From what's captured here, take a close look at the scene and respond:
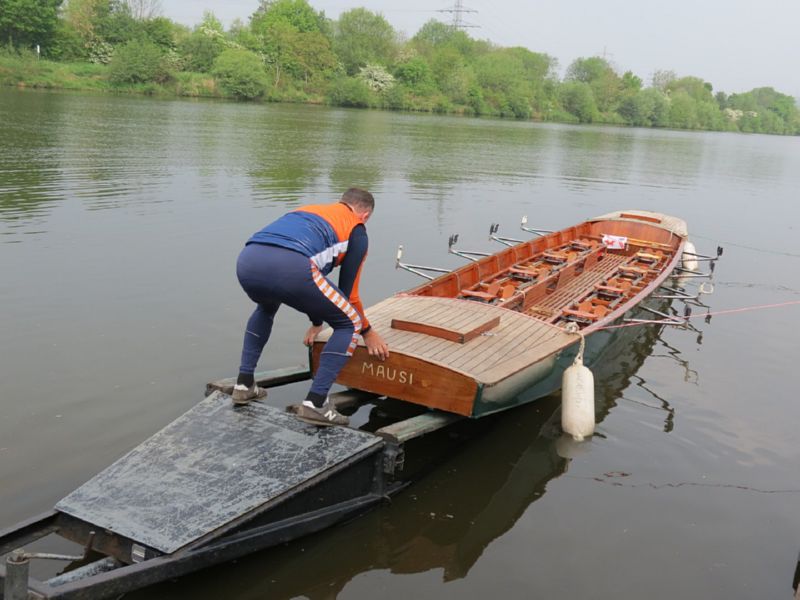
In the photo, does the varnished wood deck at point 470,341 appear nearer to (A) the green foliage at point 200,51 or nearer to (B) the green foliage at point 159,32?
(A) the green foliage at point 200,51

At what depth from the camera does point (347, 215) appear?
5.60m

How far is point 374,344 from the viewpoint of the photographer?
5930 millimetres

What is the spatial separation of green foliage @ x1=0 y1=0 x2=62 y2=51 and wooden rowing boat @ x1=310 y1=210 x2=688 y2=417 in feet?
218

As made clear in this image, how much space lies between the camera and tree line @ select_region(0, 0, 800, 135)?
221 ft

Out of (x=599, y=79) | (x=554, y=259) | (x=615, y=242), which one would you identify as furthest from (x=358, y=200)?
(x=599, y=79)

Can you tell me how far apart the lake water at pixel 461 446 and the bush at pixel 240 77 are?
5045 centimetres

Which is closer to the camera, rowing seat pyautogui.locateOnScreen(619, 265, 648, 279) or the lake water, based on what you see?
the lake water

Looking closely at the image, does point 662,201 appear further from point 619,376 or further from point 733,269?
point 619,376

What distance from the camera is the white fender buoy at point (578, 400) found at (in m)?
7.24

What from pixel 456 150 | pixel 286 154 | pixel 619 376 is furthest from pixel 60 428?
pixel 456 150

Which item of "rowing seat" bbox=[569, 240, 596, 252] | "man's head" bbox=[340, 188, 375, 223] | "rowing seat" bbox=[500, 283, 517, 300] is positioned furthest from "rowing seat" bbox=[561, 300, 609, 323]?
"man's head" bbox=[340, 188, 375, 223]

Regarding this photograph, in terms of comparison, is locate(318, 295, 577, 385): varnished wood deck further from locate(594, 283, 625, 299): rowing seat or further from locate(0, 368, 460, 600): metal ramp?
locate(594, 283, 625, 299): rowing seat

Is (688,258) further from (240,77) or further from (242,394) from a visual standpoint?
(240,77)

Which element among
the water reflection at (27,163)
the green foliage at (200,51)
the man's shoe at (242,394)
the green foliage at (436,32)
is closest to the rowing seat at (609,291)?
the man's shoe at (242,394)
